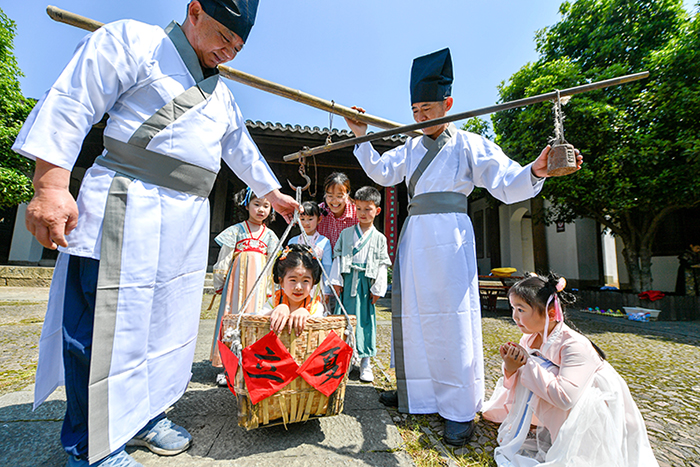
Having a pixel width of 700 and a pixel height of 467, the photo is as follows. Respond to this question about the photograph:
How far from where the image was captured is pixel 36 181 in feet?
3.76

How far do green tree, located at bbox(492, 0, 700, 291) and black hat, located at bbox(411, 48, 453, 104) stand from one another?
6063 mm

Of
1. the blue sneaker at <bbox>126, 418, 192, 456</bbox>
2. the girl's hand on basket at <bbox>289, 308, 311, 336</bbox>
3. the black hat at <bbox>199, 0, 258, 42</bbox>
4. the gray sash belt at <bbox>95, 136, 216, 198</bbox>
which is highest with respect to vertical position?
the black hat at <bbox>199, 0, 258, 42</bbox>

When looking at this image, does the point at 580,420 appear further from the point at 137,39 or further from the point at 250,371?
the point at 137,39

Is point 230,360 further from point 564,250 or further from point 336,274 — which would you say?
point 564,250

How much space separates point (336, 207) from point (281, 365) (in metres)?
2.00

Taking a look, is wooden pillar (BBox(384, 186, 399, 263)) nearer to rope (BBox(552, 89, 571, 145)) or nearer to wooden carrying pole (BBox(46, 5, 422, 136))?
wooden carrying pole (BBox(46, 5, 422, 136))

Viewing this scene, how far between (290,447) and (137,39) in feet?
6.43

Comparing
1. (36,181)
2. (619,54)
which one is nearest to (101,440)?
(36,181)

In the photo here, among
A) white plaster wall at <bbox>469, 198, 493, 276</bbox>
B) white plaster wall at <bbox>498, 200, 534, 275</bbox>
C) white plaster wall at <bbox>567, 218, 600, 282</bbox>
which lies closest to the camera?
white plaster wall at <bbox>567, 218, 600, 282</bbox>

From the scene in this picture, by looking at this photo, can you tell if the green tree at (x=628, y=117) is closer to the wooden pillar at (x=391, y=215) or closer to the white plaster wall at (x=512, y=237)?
the wooden pillar at (x=391, y=215)

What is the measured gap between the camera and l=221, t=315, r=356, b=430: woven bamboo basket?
1566 millimetres

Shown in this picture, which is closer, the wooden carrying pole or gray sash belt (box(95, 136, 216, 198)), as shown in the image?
gray sash belt (box(95, 136, 216, 198))

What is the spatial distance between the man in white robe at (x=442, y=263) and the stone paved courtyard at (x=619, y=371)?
14 centimetres

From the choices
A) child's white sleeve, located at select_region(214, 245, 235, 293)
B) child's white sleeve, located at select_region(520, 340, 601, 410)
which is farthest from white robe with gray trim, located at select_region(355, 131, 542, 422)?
child's white sleeve, located at select_region(214, 245, 235, 293)
